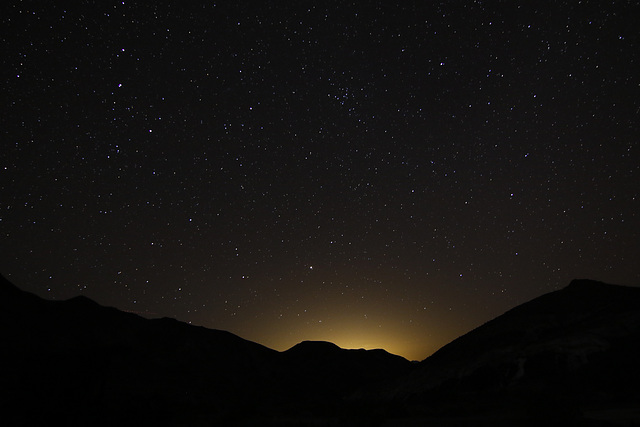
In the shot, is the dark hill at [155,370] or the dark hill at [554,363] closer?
the dark hill at [155,370]

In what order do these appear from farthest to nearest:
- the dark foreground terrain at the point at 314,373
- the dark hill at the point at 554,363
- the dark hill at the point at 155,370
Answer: the dark hill at the point at 554,363 → the dark foreground terrain at the point at 314,373 → the dark hill at the point at 155,370

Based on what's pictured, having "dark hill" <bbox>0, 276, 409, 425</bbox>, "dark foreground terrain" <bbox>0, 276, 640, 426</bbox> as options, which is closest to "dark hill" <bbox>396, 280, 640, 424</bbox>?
"dark foreground terrain" <bbox>0, 276, 640, 426</bbox>

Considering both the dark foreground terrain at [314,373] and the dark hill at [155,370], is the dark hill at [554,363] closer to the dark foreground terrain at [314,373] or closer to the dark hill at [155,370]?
the dark foreground terrain at [314,373]

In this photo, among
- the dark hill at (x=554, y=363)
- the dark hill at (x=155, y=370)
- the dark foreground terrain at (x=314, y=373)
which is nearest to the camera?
the dark hill at (x=155, y=370)

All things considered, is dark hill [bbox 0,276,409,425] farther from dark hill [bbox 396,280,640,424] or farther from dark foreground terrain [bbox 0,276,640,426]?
dark hill [bbox 396,280,640,424]

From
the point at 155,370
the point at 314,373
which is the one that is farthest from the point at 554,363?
the point at 314,373

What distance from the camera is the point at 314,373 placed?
87.1m

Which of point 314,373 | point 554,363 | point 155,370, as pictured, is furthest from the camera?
point 314,373

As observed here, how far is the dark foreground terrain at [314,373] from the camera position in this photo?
13938 mm

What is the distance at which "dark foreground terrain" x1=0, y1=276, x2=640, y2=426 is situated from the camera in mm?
13938

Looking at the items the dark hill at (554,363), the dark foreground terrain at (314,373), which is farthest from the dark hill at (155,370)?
the dark hill at (554,363)

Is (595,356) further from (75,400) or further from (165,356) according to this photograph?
Answer: (165,356)

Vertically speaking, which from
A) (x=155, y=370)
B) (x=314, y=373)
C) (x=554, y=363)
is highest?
(x=155, y=370)

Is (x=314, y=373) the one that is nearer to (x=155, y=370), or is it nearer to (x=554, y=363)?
(x=155, y=370)
